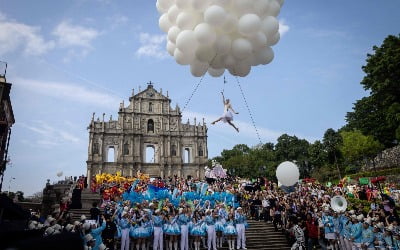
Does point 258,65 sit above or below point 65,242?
above

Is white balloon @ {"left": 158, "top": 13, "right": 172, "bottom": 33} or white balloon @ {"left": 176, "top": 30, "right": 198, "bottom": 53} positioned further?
white balloon @ {"left": 158, "top": 13, "right": 172, "bottom": 33}

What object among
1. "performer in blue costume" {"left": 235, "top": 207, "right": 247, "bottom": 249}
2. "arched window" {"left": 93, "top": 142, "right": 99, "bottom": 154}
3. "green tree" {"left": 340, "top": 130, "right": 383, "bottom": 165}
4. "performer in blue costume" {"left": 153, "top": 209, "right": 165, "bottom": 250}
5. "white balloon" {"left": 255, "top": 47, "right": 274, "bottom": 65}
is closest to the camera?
"white balloon" {"left": 255, "top": 47, "right": 274, "bottom": 65}

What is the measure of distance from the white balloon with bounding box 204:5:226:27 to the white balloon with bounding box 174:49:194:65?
2.63ft

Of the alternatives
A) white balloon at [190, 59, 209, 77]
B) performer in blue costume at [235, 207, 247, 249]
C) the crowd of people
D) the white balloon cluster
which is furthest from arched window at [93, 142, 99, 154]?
the white balloon cluster

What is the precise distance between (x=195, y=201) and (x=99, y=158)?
30.0 metres

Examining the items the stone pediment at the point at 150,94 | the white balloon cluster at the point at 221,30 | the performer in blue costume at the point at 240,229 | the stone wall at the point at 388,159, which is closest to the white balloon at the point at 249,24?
the white balloon cluster at the point at 221,30

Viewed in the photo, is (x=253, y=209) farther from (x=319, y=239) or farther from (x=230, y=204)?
(x=319, y=239)

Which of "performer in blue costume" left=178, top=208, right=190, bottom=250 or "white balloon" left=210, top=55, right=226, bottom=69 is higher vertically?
"white balloon" left=210, top=55, right=226, bottom=69

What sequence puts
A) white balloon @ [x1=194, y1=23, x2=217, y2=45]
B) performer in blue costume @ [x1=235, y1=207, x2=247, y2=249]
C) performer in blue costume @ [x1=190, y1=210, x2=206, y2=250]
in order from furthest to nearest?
performer in blue costume @ [x1=235, y1=207, x2=247, y2=249], performer in blue costume @ [x1=190, y1=210, x2=206, y2=250], white balloon @ [x1=194, y1=23, x2=217, y2=45]

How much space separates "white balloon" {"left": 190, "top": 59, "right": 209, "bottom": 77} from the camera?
668 cm

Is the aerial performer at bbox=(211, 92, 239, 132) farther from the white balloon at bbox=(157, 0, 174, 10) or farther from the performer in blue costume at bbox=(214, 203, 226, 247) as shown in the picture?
the performer in blue costume at bbox=(214, 203, 226, 247)

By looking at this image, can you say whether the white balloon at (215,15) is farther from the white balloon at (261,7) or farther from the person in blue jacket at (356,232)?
the person in blue jacket at (356,232)

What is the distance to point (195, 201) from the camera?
15.2 meters

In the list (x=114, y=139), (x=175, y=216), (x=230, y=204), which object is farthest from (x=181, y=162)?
(x=175, y=216)
